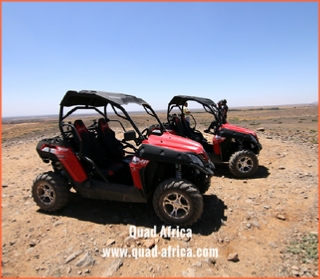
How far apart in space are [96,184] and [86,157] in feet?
1.71

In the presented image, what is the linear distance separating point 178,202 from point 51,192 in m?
2.38

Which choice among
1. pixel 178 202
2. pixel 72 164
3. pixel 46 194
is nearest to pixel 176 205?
pixel 178 202

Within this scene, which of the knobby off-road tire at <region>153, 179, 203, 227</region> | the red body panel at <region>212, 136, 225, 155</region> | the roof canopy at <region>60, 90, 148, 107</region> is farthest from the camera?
the red body panel at <region>212, 136, 225, 155</region>

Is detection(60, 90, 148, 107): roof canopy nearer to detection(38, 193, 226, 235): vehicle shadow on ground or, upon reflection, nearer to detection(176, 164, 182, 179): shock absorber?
detection(176, 164, 182, 179): shock absorber

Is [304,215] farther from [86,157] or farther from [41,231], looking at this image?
[41,231]

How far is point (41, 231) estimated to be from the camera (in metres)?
3.70

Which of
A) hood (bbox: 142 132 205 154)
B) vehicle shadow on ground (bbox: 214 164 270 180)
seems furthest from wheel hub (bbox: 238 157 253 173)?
hood (bbox: 142 132 205 154)

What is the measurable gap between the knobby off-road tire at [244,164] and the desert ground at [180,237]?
15.5 inches

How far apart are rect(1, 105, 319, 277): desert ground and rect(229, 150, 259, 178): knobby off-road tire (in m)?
0.39

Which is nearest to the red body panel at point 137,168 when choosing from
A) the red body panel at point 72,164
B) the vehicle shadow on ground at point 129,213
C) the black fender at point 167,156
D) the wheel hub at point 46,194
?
the black fender at point 167,156

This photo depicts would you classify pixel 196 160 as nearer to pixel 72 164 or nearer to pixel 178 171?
pixel 178 171

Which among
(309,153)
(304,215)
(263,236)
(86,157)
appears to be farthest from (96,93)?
(309,153)

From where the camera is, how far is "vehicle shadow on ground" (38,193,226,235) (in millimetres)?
3838

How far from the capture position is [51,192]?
425cm
